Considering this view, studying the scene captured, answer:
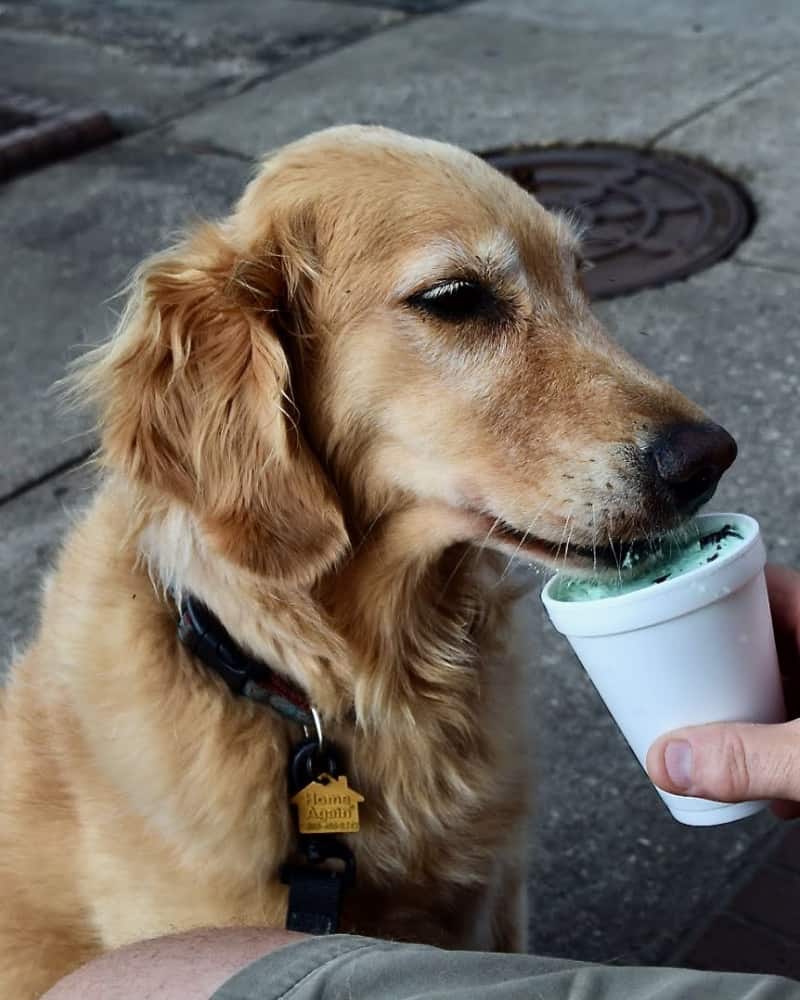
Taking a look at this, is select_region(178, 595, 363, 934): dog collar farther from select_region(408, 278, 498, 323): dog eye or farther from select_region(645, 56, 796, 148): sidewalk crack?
select_region(645, 56, 796, 148): sidewalk crack

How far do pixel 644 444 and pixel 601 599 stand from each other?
38cm

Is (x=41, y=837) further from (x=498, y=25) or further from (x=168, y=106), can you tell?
(x=498, y=25)

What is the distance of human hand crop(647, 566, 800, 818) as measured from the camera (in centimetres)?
156

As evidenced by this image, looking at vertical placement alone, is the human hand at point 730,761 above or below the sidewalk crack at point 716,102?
below

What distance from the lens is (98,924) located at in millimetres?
2182

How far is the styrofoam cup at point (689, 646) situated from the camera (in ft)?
5.02

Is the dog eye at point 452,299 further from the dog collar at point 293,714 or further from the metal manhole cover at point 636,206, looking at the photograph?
the metal manhole cover at point 636,206

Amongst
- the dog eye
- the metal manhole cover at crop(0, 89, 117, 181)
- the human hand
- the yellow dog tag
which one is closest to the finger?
the human hand

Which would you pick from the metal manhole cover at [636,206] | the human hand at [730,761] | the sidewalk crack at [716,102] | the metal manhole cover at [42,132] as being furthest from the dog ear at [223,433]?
the metal manhole cover at [42,132]

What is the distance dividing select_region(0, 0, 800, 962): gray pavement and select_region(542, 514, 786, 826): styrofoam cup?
0.88 meters

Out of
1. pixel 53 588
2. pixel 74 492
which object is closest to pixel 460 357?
pixel 53 588

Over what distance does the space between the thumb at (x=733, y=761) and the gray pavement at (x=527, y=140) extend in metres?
0.91

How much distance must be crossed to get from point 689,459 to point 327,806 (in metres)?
0.84

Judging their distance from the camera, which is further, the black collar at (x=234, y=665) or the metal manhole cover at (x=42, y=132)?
the metal manhole cover at (x=42, y=132)
